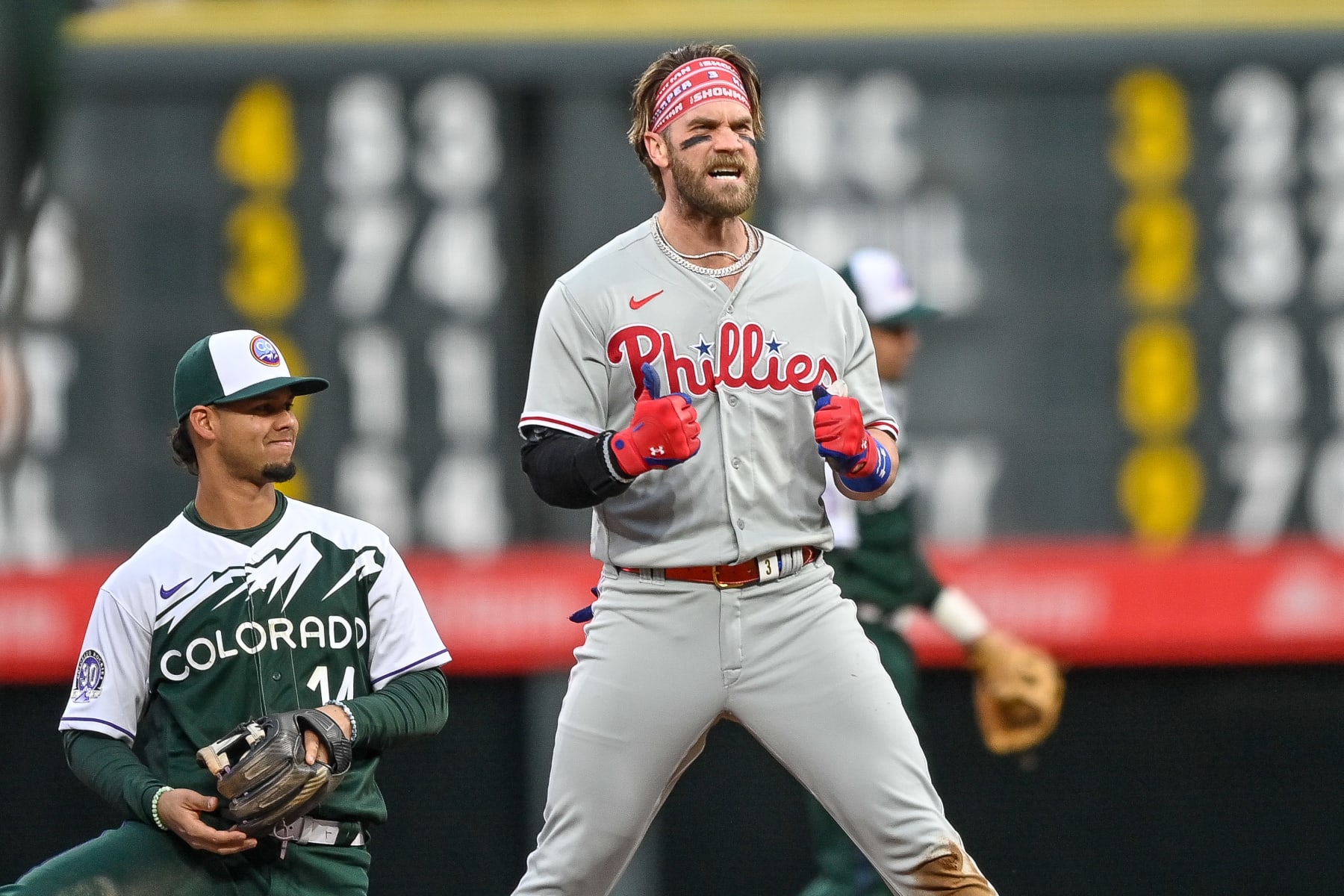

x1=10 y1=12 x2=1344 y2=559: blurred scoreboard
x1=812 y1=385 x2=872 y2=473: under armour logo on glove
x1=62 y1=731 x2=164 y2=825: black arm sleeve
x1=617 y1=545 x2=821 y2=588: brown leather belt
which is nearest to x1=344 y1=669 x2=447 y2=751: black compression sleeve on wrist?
x1=62 y1=731 x2=164 y2=825: black arm sleeve

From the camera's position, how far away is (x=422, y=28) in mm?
7355

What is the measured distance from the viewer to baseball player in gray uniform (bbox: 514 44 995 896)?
138 inches

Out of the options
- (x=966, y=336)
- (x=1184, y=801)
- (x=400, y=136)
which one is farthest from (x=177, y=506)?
(x=1184, y=801)

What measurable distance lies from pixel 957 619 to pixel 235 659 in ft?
7.79

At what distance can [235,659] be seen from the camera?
132 inches

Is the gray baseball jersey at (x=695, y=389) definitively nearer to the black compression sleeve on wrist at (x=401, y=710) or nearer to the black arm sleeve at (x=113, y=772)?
the black compression sleeve on wrist at (x=401, y=710)

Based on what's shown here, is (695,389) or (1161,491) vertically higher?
(695,389)

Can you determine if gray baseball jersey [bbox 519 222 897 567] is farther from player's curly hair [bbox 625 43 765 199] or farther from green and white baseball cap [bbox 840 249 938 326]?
green and white baseball cap [bbox 840 249 938 326]

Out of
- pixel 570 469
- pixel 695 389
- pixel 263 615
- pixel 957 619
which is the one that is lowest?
pixel 957 619

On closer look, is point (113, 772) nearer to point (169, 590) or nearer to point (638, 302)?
point (169, 590)

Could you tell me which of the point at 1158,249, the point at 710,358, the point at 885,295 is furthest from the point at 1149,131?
the point at 710,358

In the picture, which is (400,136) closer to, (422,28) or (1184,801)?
(422,28)

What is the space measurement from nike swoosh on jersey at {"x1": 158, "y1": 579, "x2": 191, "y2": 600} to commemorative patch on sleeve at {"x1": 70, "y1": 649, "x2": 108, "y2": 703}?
0.46ft

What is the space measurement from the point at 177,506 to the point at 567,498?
13.1ft
